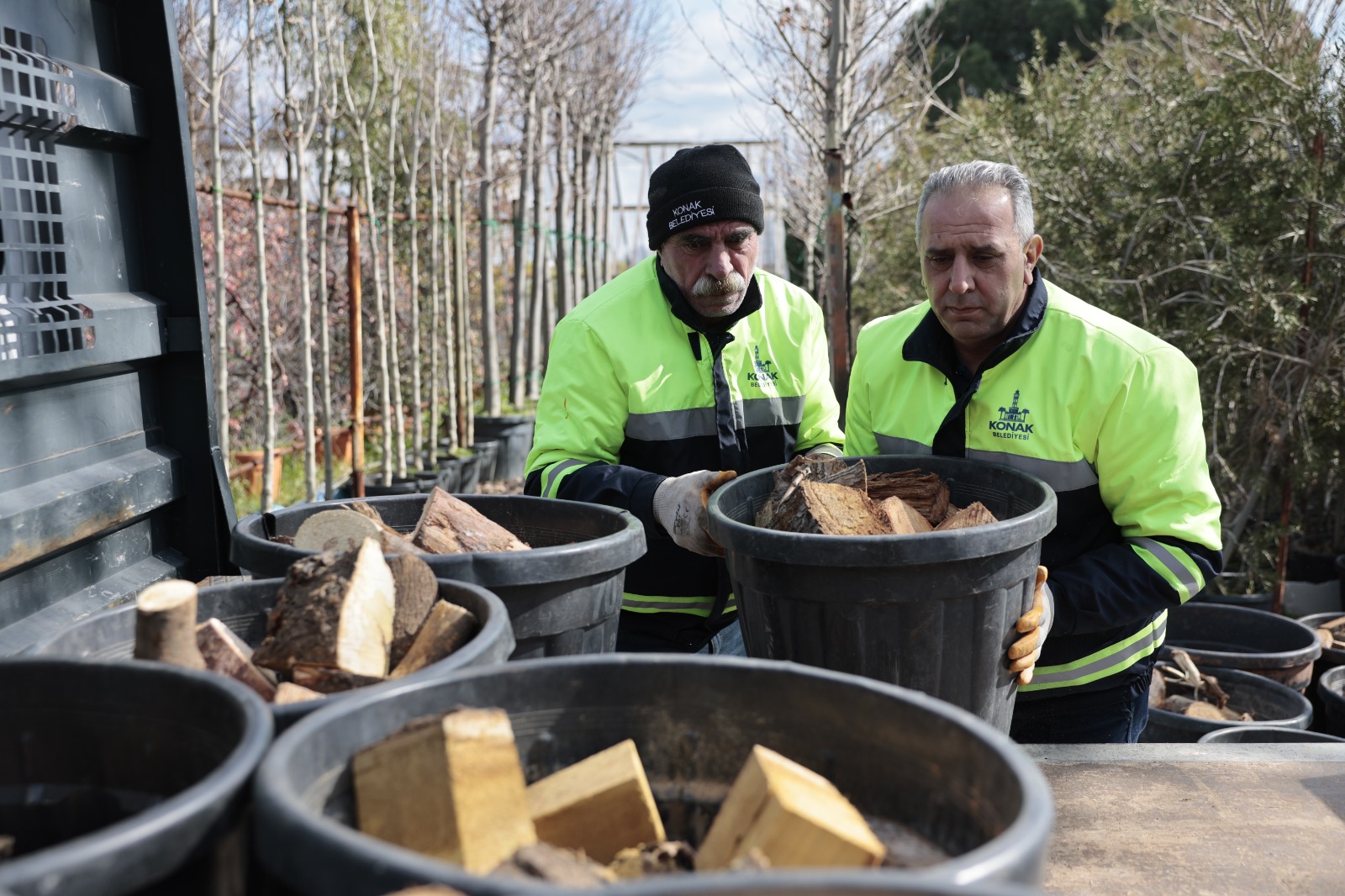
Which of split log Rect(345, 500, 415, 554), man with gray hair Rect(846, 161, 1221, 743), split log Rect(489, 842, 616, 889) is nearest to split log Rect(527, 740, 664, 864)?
split log Rect(489, 842, 616, 889)

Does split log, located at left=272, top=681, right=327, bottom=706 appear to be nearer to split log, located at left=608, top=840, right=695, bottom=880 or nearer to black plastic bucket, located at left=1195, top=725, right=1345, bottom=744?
split log, located at left=608, top=840, right=695, bottom=880

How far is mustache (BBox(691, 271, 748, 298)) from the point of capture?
2750 millimetres

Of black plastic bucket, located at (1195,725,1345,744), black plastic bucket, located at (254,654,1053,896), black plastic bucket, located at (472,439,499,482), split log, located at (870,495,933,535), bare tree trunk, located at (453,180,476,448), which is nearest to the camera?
black plastic bucket, located at (254,654,1053,896)

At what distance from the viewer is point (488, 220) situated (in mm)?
9125

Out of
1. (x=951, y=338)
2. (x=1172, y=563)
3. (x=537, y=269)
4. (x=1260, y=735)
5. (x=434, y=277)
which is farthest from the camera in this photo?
(x=537, y=269)

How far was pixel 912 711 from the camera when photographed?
41.8 inches

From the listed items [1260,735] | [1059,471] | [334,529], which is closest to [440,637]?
[334,529]

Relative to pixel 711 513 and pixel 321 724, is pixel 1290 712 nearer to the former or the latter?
pixel 711 513

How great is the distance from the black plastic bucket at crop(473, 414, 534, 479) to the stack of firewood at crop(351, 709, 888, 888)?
25.3 feet

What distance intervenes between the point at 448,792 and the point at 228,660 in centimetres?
45

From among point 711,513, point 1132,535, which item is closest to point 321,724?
point 711,513

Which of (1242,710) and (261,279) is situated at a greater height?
(261,279)

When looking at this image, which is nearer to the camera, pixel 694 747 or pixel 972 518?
pixel 694 747

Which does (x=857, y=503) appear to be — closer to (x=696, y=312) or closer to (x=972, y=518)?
(x=972, y=518)
